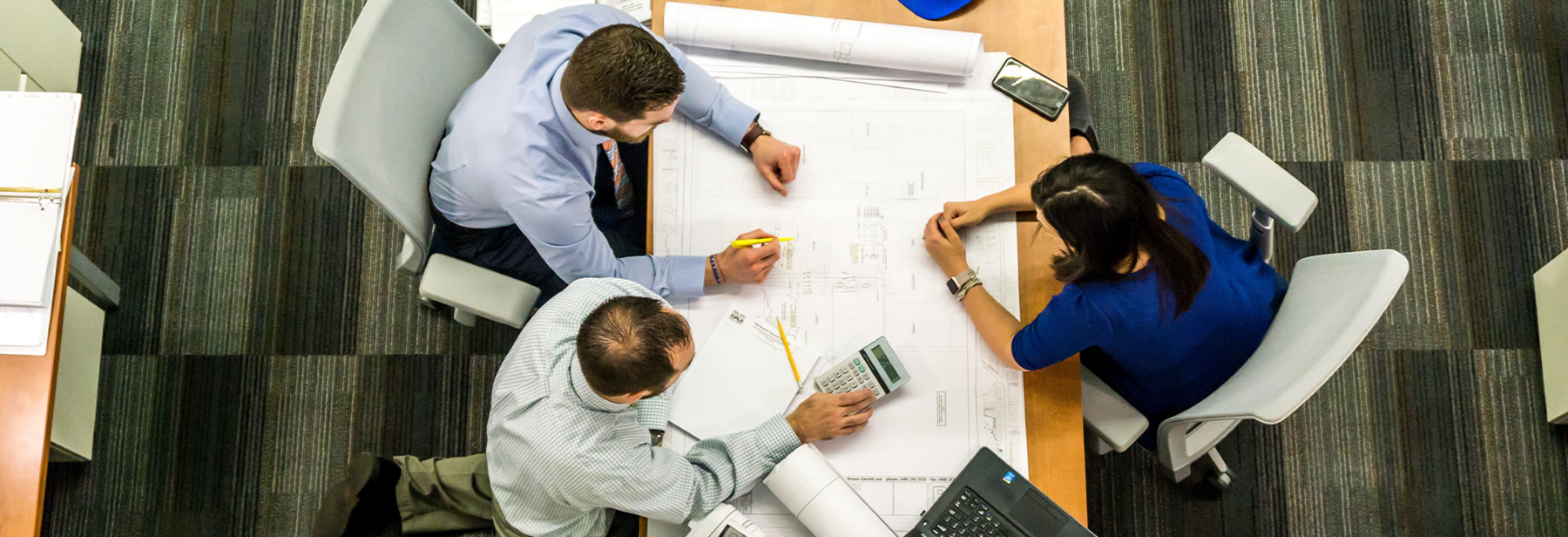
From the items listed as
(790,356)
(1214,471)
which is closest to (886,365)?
(790,356)

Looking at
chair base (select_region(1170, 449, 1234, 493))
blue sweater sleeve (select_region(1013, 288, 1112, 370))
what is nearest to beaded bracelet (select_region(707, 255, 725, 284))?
blue sweater sleeve (select_region(1013, 288, 1112, 370))

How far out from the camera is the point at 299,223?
2.23m

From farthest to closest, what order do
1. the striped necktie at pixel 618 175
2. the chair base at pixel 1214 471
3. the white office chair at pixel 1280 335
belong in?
the chair base at pixel 1214 471 < the striped necktie at pixel 618 175 < the white office chair at pixel 1280 335

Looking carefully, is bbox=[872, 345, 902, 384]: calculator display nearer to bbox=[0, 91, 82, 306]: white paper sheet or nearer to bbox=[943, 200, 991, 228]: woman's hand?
bbox=[943, 200, 991, 228]: woman's hand

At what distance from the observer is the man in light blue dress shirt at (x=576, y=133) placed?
1288 mm

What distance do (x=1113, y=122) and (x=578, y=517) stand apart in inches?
63.8

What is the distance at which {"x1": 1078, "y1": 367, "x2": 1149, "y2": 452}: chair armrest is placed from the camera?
141cm

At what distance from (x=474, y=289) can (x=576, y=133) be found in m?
0.29

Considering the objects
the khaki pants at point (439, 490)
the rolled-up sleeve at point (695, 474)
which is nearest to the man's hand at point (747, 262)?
the rolled-up sleeve at point (695, 474)

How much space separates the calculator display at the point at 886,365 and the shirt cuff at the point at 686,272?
29cm

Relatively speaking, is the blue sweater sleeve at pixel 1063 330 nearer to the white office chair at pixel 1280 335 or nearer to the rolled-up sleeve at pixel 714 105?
the white office chair at pixel 1280 335

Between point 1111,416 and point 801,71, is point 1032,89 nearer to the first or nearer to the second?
point 801,71

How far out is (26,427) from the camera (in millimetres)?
1458

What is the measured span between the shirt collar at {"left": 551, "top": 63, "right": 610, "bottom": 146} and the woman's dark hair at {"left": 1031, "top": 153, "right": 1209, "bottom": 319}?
2.25 ft
